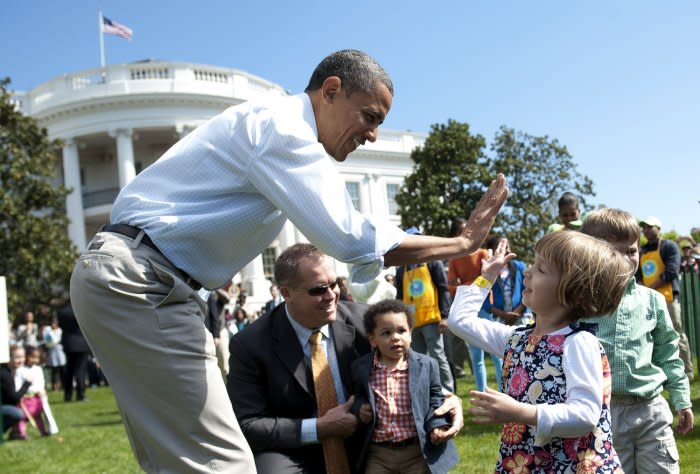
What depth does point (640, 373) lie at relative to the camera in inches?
133

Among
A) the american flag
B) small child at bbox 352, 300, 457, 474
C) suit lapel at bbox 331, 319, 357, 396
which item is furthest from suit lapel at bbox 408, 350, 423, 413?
the american flag

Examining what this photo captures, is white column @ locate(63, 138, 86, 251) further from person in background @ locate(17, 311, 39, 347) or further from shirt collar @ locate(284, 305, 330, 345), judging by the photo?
shirt collar @ locate(284, 305, 330, 345)

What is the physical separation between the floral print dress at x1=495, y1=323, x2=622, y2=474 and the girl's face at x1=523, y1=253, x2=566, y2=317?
98 mm

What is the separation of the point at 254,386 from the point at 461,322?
1.13 metres

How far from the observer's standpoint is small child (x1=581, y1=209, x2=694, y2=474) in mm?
3348

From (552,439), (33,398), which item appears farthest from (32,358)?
(552,439)

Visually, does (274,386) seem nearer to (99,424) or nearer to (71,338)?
(99,424)

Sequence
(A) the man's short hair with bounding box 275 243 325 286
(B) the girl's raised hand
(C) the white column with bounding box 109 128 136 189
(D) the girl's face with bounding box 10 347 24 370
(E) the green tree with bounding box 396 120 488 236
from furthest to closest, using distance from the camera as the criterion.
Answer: (C) the white column with bounding box 109 128 136 189 → (E) the green tree with bounding box 396 120 488 236 → (D) the girl's face with bounding box 10 347 24 370 → (A) the man's short hair with bounding box 275 243 325 286 → (B) the girl's raised hand

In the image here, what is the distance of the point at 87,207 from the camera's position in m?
39.5

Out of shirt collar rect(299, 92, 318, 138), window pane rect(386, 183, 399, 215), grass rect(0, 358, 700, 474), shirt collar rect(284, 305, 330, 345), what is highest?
window pane rect(386, 183, 399, 215)

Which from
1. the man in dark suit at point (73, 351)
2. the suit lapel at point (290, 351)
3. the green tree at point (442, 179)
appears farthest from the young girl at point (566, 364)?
the green tree at point (442, 179)

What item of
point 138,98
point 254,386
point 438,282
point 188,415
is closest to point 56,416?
point 438,282

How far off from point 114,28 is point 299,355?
3926 centimetres

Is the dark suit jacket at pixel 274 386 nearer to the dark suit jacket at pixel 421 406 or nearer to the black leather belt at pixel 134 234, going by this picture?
the dark suit jacket at pixel 421 406
